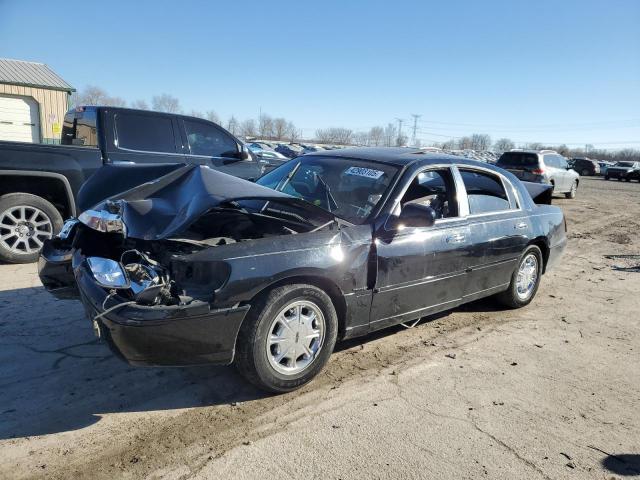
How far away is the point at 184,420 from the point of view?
2.89 metres

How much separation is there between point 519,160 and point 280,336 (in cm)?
1539

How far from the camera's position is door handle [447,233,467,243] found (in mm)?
4137

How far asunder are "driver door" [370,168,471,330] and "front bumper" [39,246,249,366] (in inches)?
48.7

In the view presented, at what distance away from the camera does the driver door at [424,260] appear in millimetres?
3641

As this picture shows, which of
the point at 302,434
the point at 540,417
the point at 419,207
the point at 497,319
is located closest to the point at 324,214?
the point at 419,207

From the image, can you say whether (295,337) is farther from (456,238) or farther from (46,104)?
(46,104)

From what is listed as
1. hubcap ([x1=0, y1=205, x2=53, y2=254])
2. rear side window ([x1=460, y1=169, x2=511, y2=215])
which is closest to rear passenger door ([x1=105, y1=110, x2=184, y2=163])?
hubcap ([x1=0, y1=205, x2=53, y2=254])

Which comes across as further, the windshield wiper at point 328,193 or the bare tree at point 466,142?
the bare tree at point 466,142

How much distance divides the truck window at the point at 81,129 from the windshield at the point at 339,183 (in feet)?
10.9

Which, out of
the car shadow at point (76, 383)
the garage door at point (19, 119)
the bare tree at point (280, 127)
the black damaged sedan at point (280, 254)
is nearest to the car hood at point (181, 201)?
the black damaged sedan at point (280, 254)

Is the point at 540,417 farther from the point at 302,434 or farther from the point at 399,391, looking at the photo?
the point at 302,434

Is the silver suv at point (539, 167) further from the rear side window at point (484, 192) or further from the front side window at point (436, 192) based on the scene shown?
the front side window at point (436, 192)

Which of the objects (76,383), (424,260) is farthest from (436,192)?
(76,383)

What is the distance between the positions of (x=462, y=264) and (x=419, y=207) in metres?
0.99
